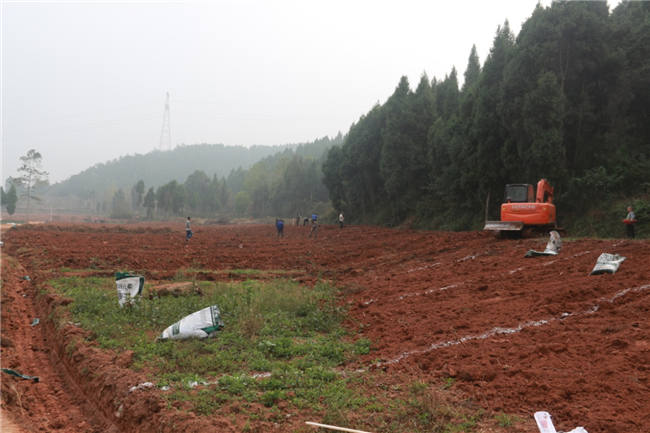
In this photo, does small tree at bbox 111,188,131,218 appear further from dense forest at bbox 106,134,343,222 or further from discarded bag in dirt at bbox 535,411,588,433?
discarded bag in dirt at bbox 535,411,588,433

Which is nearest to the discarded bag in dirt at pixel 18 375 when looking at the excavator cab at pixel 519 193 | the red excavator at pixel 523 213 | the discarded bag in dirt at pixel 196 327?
the discarded bag in dirt at pixel 196 327

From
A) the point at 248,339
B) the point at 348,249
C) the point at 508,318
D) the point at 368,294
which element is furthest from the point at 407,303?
the point at 348,249

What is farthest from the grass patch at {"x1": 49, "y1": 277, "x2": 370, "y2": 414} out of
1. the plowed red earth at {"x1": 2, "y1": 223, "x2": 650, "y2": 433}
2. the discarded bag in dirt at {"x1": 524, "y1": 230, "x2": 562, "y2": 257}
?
the discarded bag in dirt at {"x1": 524, "y1": 230, "x2": 562, "y2": 257}

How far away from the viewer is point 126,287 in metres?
8.80

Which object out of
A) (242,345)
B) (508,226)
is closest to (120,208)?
(508,226)

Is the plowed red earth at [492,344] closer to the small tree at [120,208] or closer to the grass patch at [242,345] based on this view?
the grass patch at [242,345]

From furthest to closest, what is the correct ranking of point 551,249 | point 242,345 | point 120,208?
point 120,208, point 551,249, point 242,345

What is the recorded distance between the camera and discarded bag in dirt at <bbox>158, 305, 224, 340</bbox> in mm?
6977

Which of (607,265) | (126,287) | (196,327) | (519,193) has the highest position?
(519,193)

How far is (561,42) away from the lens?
2173cm

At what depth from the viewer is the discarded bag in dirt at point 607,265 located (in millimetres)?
8008

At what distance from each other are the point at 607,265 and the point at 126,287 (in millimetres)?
9330

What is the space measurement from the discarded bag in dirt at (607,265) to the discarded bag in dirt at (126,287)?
8892 millimetres

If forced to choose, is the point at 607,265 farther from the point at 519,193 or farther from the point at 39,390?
the point at 39,390
